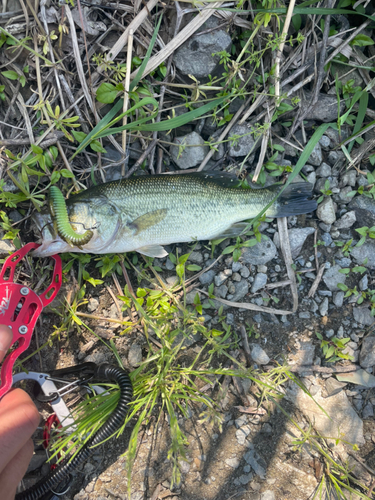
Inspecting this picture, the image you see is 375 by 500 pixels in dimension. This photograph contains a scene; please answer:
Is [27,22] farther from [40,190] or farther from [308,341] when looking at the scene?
[308,341]

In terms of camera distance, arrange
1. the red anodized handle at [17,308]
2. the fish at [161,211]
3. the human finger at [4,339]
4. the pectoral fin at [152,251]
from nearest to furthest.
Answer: the human finger at [4,339], the red anodized handle at [17,308], the fish at [161,211], the pectoral fin at [152,251]

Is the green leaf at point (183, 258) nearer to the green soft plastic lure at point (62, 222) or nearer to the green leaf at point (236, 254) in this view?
the green leaf at point (236, 254)

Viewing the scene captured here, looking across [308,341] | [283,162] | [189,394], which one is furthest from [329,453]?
[283,162]

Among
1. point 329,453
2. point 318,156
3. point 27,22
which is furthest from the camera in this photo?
point 318,156

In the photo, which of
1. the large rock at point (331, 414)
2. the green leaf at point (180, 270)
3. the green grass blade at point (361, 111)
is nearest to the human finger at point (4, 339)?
the green leaf at point (180, 270)

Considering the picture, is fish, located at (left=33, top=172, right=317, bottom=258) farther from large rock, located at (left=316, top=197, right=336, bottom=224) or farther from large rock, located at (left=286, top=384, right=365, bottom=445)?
large rock, located at (left=286, top=384, right=365, bottom=445)

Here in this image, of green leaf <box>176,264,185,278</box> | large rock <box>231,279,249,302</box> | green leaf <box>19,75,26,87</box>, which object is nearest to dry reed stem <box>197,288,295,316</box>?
large rock <box>231,279,249,302</box>
